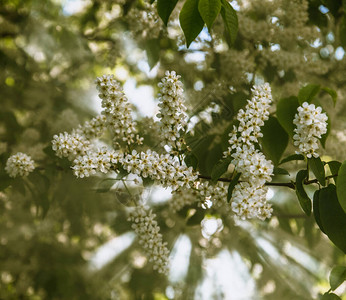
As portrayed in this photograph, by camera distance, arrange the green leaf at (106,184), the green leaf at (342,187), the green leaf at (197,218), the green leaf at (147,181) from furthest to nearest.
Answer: the green leaf at (197,218), the green leaf at (106,184), the green leaf at (147,181), the green leaf at (342,187)

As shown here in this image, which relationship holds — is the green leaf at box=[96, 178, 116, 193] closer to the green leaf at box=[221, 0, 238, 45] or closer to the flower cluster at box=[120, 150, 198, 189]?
the flower cluster at box=[120, 150, 198, 189]

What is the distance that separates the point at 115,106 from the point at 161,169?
0.12 meters

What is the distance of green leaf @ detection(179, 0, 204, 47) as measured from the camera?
541mm

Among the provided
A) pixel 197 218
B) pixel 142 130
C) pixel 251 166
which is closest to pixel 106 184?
pixel 142 130

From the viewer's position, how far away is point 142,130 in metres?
0.73

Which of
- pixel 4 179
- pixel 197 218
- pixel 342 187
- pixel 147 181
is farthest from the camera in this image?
pixel 197 218

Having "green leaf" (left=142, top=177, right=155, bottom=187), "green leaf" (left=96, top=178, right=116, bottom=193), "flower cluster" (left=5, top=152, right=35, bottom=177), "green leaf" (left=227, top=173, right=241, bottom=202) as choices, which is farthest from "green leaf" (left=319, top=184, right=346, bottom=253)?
"flower cluster" (left=5, top=152, right=35, bottom=177)

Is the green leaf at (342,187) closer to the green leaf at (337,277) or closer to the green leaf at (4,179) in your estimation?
the green leaf at (337,277)

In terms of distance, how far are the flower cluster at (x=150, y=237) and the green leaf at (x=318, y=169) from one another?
25 centimetres

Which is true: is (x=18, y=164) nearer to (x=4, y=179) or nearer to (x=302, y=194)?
(x=4, y=179)

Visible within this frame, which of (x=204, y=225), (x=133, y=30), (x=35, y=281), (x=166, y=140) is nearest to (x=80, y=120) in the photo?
(x=133, y=30)

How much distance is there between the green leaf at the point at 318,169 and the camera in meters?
0.51

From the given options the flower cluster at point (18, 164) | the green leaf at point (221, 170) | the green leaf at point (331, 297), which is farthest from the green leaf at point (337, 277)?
the flower cluster at point (18, 164)

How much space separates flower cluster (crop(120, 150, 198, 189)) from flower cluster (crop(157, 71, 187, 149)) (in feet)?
0.11
